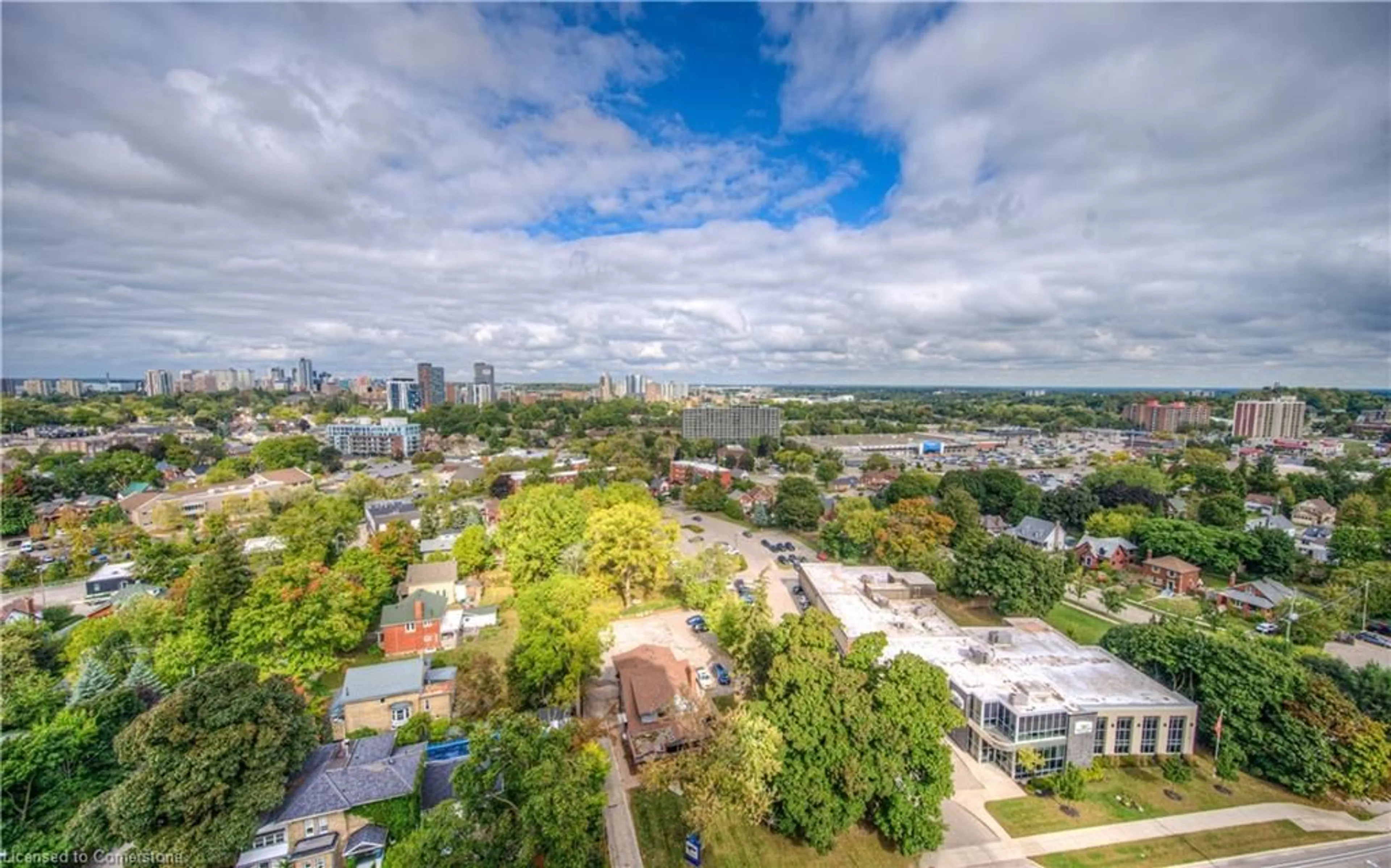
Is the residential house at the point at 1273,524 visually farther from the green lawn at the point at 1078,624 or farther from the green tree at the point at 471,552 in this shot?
the green tree at the point at 471,552

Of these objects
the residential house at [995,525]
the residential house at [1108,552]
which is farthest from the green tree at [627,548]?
the residential house at [1108,552]

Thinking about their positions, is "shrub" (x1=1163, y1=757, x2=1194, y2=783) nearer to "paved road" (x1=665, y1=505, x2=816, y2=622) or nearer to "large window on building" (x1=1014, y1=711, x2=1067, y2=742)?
"large window on building" (x1=1014, y1=711, x2=1067, y2=742)

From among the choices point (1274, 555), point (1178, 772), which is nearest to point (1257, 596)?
point (1274, 555)

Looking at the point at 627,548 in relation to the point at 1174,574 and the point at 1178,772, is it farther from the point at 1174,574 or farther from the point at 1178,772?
the point at 1174,574

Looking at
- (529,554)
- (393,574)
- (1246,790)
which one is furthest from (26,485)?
(1246,790)

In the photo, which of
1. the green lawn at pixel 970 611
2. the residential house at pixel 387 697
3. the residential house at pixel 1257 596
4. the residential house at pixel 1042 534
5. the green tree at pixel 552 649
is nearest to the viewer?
the residential house at pixel 387 697

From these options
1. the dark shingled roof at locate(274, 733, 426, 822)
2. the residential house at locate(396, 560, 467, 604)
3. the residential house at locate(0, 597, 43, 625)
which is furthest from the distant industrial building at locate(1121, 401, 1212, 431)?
the residential house at locate(0, 597, 43, 625)
